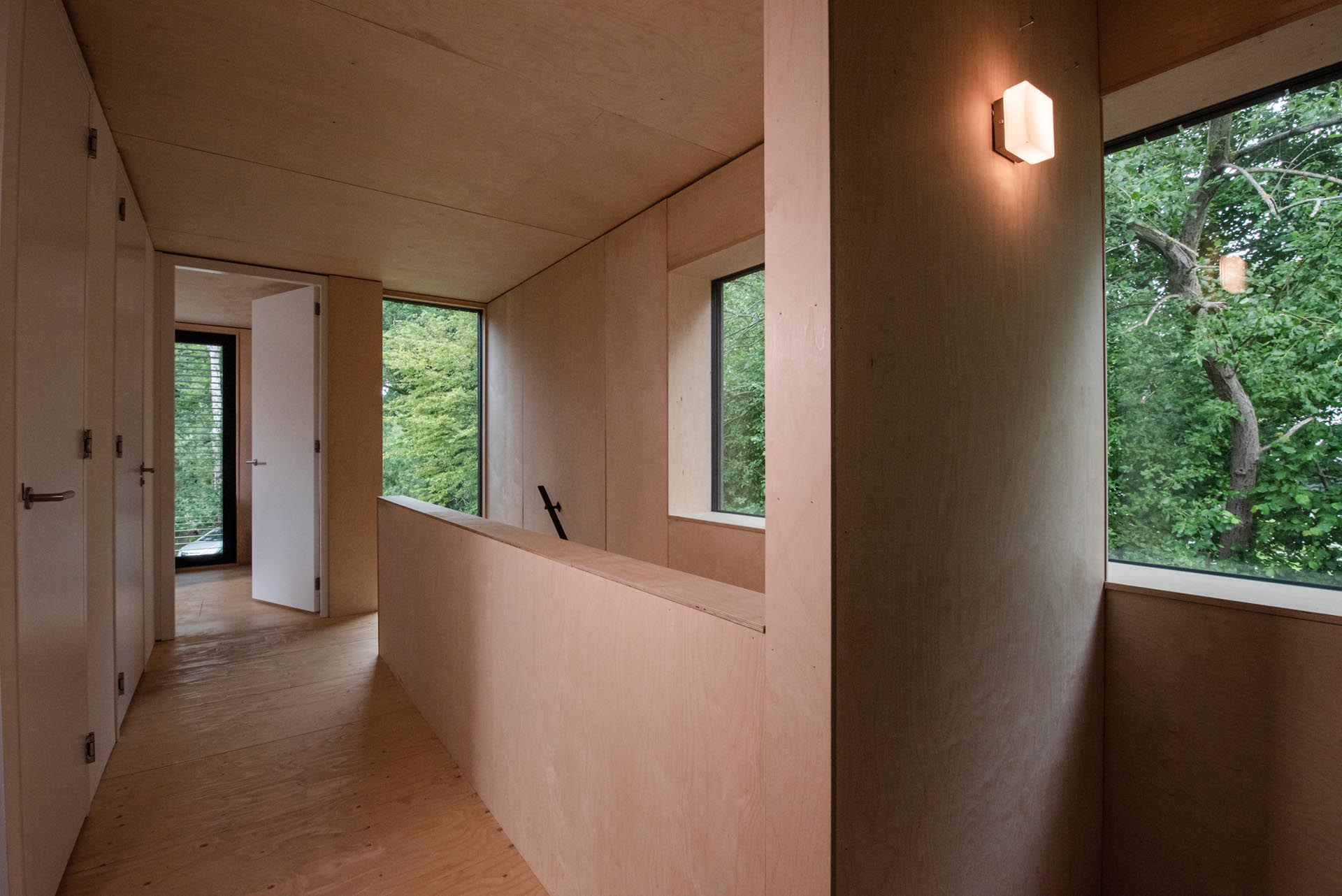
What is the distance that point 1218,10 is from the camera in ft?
4.95

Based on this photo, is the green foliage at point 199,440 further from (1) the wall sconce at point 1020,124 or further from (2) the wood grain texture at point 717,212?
(1) the wall sconce at point 1020,124

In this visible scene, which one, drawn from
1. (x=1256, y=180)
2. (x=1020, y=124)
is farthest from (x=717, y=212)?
(x=1256, y=180)

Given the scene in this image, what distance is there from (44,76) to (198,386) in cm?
553

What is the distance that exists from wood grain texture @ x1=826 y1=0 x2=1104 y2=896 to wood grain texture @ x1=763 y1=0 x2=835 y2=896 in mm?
20

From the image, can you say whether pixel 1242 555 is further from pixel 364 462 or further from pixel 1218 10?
pixel 364 462

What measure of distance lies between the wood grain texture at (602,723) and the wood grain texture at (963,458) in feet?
0.69

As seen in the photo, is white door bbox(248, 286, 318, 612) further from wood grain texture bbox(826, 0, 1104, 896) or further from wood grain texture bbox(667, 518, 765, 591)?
wood grain texture bbox(826, 0, 1104, 896)

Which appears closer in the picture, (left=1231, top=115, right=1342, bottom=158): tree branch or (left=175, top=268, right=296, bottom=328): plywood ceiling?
(left=1231, top=115, right=1342, bottom=158): tree branch

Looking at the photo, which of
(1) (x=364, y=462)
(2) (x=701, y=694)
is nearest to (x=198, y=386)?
(1) (x=364, y=462)

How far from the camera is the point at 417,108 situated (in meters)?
2.38

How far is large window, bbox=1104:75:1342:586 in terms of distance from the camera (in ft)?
4.84

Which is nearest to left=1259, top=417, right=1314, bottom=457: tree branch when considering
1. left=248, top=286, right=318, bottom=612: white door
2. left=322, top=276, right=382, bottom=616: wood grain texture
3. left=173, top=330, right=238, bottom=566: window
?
left=322, top=276, right=382, bottom=616: wood grain texture

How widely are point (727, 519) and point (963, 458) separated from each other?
1980 millimetres

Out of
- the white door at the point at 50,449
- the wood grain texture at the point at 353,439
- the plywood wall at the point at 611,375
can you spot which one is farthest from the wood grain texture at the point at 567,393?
the white door at the point at 50,449
